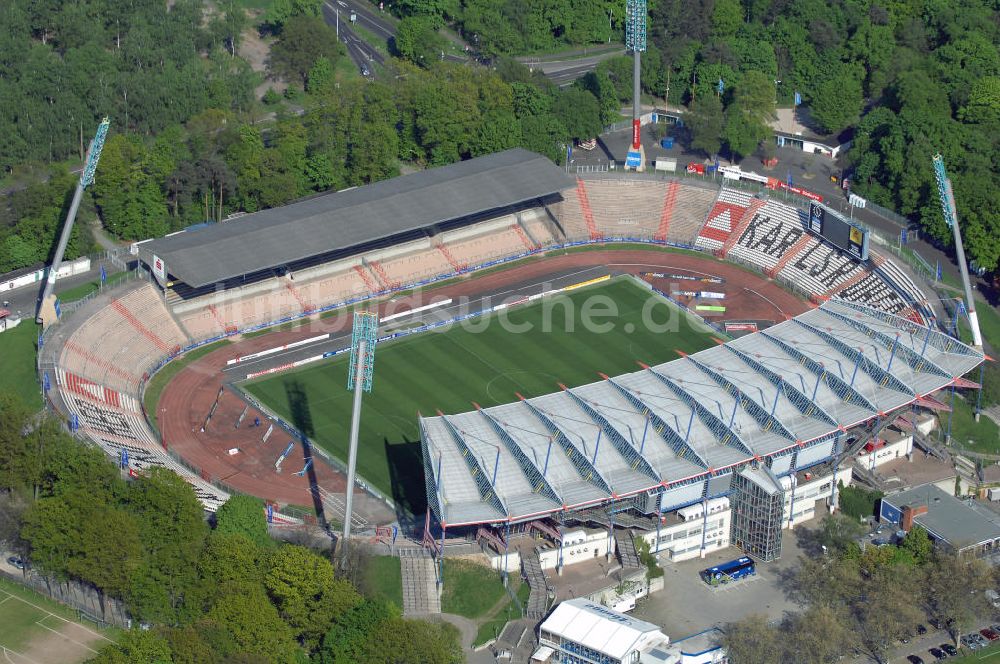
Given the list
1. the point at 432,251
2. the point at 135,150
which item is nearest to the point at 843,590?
the point at 432,251

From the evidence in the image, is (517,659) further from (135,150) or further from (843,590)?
(135,150)

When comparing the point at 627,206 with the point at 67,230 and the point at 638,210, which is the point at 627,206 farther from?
the point at 67,230

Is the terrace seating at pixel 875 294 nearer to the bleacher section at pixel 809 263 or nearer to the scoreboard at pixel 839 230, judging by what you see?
the bleacher section at pixel 809 263

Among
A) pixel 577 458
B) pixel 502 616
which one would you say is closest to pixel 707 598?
pixel 577 458

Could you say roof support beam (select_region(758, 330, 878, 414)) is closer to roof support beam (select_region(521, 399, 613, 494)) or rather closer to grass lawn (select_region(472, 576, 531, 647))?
roof support beam (select_region(521, 399, 613, 494))

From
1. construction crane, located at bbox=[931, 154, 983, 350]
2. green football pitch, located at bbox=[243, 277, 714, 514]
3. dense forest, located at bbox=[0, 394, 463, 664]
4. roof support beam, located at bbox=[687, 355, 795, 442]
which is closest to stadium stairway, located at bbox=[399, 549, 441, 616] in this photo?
dense forest, located at bbox=[0, 394, 463, 664]

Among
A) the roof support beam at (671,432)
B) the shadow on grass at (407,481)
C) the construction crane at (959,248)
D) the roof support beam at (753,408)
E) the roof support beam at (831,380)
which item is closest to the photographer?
the roof support beam at (671,432)

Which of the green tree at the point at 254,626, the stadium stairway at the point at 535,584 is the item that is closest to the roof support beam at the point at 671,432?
the stadium stairway at the point at 535,584
